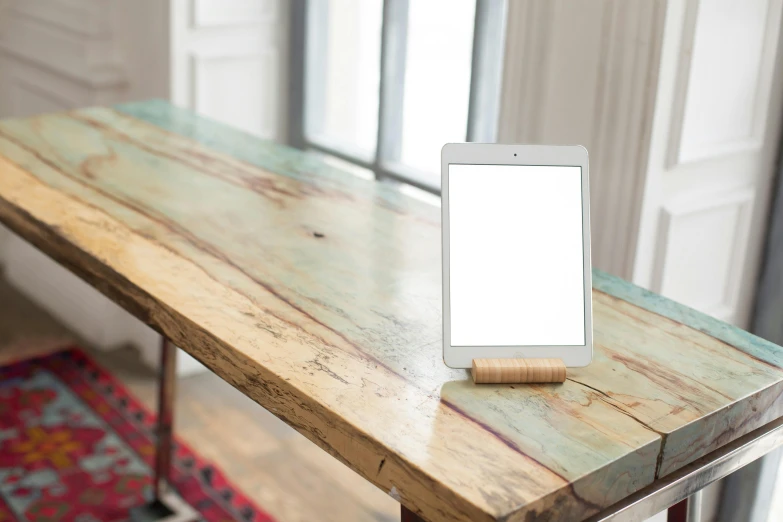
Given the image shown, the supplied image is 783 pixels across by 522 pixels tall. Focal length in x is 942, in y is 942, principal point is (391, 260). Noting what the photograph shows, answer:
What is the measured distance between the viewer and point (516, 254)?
1016mm

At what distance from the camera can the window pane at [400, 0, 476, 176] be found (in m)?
2.22

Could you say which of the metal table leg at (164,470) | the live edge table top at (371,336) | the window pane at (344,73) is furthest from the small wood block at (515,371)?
the window pane at (344,73)

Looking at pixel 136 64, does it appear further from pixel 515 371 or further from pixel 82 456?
pixel 515 371

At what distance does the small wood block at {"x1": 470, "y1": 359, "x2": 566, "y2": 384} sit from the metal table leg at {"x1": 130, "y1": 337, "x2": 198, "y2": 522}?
1.20m

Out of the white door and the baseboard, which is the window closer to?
the white door

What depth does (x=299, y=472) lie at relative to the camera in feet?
7.52

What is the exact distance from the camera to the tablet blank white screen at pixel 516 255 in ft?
3.27

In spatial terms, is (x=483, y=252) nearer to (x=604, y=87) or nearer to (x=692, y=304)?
(x=604, y=87)

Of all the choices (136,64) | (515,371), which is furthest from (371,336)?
(136,64)

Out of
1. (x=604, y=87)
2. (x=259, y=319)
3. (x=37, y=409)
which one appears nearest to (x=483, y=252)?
(x=259, y=319)

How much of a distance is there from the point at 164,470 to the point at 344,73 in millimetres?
1182

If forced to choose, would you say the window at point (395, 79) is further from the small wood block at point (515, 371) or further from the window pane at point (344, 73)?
the small wood block at point (515, 371)

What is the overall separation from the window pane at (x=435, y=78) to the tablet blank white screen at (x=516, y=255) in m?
1.20

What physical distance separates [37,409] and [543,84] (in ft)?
5.45
